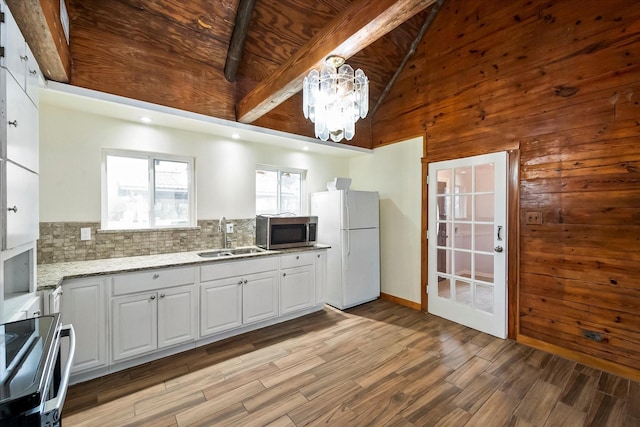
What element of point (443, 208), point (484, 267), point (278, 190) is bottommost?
point (484, 267)

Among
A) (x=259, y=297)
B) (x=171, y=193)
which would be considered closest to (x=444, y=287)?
(x=259, y=297)

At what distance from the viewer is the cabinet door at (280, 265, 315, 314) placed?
3188 millimetres

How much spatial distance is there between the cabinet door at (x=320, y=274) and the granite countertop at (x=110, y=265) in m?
0.74

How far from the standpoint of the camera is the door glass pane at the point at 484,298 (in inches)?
118

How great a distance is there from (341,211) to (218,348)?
2.08m

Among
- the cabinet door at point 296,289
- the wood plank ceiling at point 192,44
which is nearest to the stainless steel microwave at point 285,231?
the cabinet door at point 296,289

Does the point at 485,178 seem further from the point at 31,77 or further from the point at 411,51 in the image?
the point at 31,77

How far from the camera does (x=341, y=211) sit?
3660 mm

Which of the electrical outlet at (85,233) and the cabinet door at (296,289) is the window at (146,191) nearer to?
the electrical outlet at (85,233)

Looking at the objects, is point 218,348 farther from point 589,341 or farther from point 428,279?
point 589,341

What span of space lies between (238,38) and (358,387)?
10.7 feet

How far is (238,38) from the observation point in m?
2.71

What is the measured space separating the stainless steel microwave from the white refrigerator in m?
0.31

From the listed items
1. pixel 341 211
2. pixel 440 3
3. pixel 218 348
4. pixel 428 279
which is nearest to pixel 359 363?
pixel 218 348
